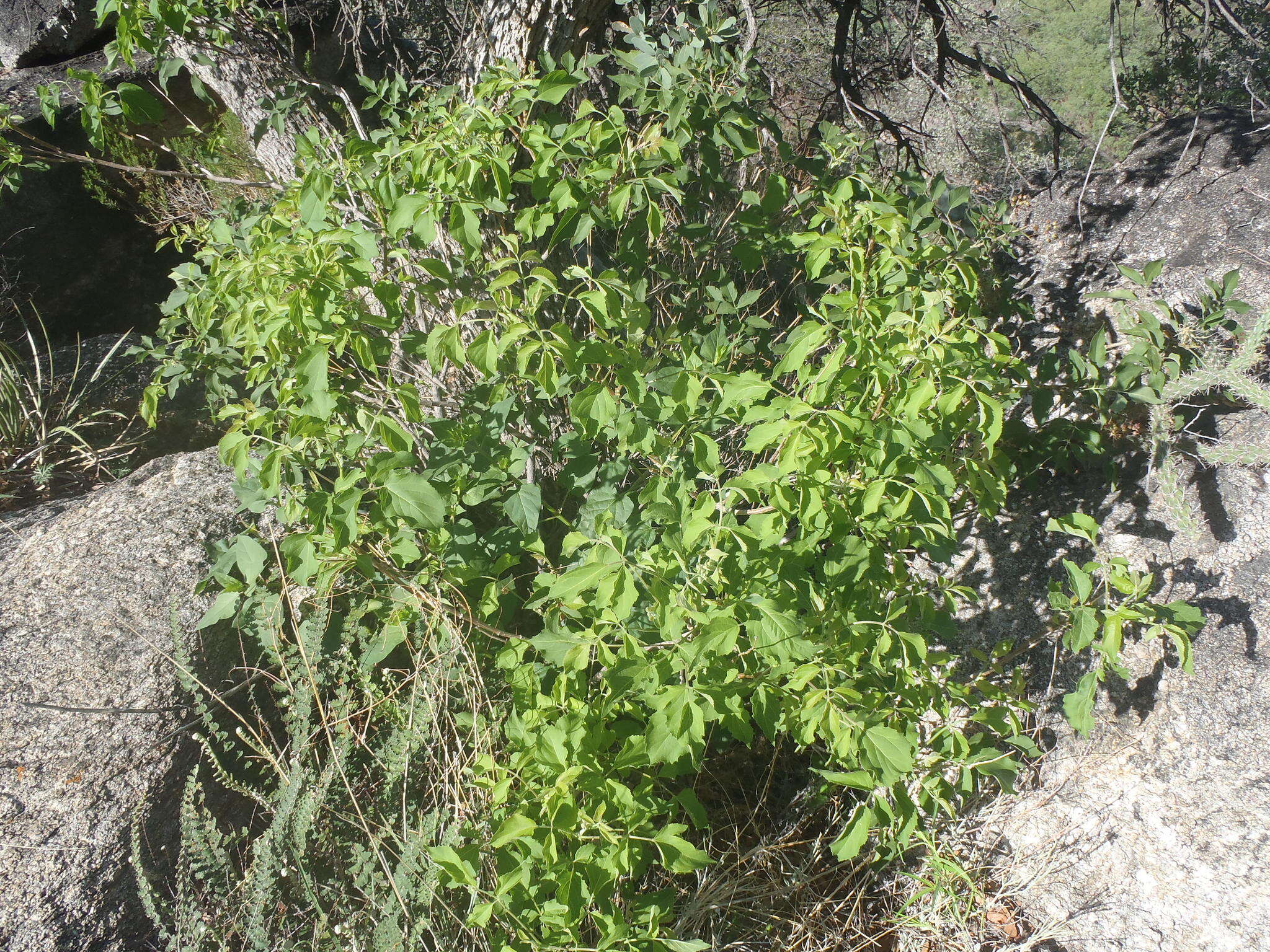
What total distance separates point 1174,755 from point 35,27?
24.2 feet

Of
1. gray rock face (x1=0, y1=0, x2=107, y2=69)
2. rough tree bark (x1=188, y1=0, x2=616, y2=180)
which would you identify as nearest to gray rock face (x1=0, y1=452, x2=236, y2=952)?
rough tree bark (x1=188, y1=0, x2=616, y2=180)

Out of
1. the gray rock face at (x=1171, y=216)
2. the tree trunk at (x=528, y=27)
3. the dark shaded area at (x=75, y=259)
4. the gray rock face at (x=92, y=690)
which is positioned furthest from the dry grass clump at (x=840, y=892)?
the dark shaded area at (x=75, y=259)

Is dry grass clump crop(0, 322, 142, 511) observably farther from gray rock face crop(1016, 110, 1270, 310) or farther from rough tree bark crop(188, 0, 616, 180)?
gray rock face crop(1016, 110, 1270, 310)

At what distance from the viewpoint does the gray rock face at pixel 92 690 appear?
1.89 meters

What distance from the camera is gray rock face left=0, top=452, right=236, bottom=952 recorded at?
1.89 m

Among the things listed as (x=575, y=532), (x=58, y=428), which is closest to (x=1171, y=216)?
(x=575, y=532)

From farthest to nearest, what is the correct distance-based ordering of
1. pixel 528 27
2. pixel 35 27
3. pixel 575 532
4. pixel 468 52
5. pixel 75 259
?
pixel 35 27 < pixel 75 259 < pixel 468 52 < pixel 528 27 < pixel 575 532

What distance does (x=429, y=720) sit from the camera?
209cm

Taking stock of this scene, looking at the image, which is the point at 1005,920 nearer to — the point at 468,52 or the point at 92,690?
the point at 92,690

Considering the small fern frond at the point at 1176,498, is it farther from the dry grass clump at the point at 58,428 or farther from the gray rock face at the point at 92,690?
the dry grass clump at the point at 58,428

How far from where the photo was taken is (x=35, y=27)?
5.38 metres

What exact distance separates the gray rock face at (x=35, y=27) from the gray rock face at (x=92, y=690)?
4309 mm

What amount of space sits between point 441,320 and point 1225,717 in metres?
2.38

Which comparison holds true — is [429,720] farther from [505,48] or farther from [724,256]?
[505,48]
